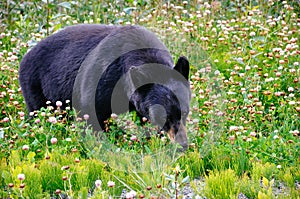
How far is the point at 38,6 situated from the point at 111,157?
416cm

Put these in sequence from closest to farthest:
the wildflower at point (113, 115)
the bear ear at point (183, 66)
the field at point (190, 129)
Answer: the field at point (190, 129) → the bear ear at point (183, 66) → the wildflower at point (113, 115)

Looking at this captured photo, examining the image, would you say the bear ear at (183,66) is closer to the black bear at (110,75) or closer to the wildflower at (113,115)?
the black bear at (110,75)

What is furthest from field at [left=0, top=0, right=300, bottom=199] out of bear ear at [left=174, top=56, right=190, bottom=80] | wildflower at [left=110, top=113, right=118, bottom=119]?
bear ear at [left=174, top=56, right=190, bottom=80]

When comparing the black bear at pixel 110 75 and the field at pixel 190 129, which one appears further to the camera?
the black bear at pixel 110 75

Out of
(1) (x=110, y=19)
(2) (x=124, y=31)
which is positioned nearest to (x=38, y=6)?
(1) (x=110, y=19)

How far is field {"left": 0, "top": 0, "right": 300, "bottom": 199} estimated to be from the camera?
4.02 meters

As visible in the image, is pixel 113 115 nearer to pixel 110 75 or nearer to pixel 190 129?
pixel 110 75

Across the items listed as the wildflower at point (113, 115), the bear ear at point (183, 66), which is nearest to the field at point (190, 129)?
the wildflower at point (113, 115)

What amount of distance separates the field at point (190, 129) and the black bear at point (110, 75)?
6.6 inches

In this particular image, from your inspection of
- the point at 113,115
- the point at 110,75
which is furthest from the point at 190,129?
the point at 110,75

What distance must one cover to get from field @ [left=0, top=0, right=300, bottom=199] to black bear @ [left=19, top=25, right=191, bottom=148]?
17cm

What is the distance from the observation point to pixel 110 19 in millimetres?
8195

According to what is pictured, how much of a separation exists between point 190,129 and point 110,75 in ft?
2.94

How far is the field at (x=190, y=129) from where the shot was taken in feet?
13.2
